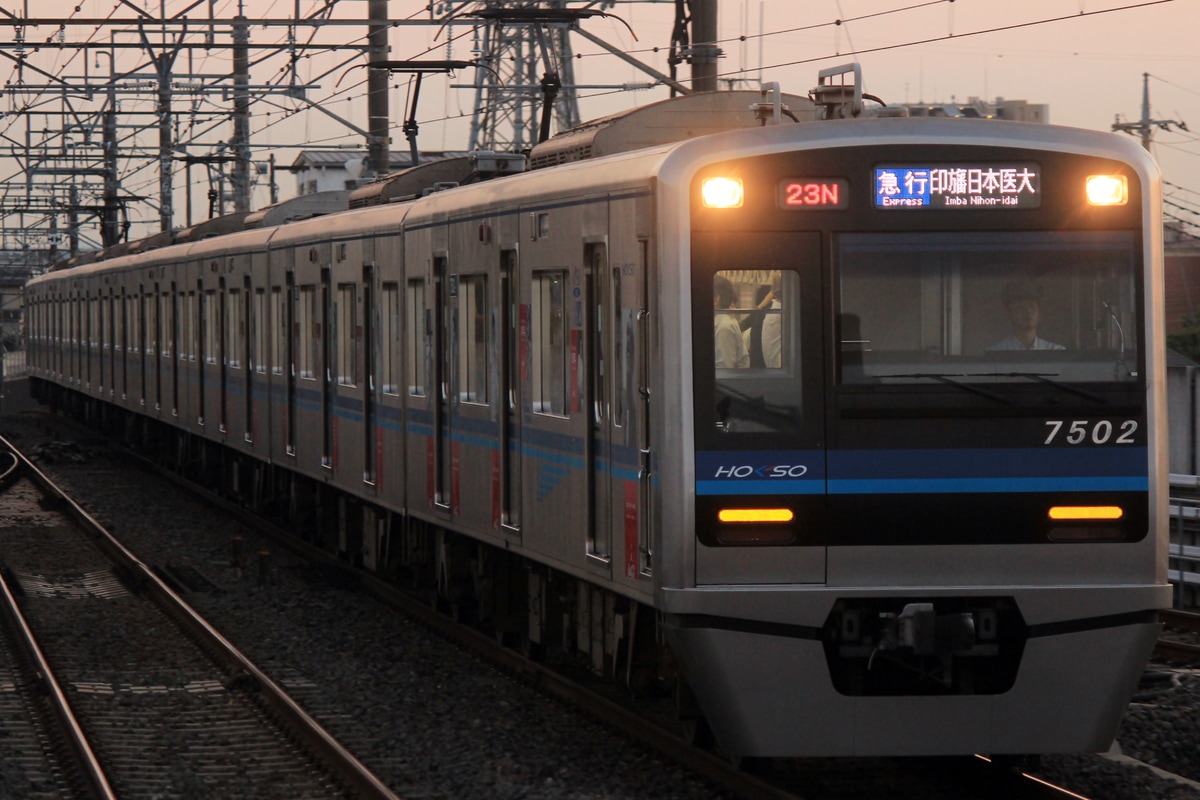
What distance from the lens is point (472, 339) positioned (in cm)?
1055

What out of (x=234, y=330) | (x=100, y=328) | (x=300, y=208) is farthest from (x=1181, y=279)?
(x=234, y=330)

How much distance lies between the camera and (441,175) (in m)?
13.9

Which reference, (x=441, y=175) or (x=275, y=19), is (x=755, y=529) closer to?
(x=441, y=175)

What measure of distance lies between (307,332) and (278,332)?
1.29m

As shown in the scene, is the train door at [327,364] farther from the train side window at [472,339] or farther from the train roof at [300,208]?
the train side window at [472,339]

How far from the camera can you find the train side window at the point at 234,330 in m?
19.2

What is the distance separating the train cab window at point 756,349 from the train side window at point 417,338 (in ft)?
15.3

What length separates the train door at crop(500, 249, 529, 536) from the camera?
9.61m

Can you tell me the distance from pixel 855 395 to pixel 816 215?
665 millimetres

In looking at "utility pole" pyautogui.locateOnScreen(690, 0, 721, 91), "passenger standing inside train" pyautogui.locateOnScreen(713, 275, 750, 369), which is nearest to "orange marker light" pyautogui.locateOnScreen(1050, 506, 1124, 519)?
"passenger standing inside train" pyautogui.locateOnScreen(713, 275, 750, 369)

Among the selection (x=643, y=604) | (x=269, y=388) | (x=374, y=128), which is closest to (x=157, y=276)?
(x=374, y=128)

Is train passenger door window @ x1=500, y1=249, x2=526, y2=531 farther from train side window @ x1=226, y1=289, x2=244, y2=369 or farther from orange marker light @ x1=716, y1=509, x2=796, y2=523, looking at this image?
train side window @ x1=226, y1=289, x2=244, y2=369

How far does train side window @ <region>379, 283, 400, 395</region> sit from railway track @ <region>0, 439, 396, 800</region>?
195 centimetres

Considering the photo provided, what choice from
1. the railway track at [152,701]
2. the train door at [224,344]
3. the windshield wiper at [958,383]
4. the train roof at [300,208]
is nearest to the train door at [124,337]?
the train door at [224,344]
